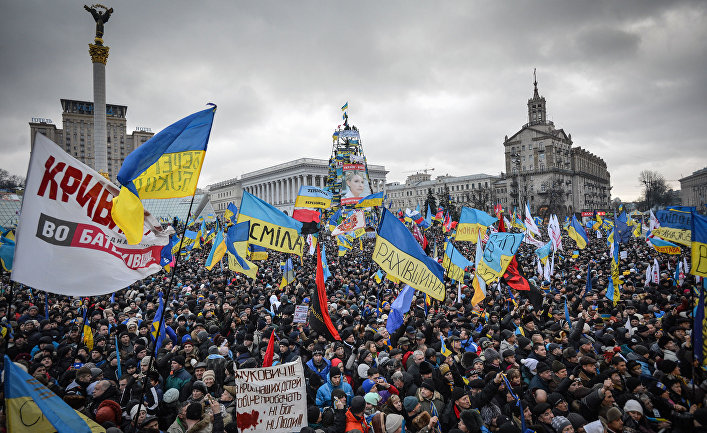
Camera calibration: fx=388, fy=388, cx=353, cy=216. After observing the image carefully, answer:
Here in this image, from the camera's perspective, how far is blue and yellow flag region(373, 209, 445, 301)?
608 centimetres

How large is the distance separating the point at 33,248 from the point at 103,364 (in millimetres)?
3440

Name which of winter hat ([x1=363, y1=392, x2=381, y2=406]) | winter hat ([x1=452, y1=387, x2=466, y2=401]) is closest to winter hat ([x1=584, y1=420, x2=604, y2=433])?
winter hat ([x1=452, y1=387, x2=466, y2=401])

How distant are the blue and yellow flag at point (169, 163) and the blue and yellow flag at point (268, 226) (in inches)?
126

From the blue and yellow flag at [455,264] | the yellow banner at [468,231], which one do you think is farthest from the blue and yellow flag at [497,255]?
the yellow banner at [468,231]

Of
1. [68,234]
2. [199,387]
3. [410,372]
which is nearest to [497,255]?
[410,372]

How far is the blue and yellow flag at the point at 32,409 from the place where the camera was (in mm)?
2768

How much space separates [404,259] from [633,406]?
325 centimetres

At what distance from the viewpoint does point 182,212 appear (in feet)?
213

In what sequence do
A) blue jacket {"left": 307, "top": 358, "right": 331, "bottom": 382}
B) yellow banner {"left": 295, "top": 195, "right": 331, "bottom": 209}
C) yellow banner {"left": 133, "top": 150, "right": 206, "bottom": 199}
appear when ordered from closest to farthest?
yellow banner {"left": 133, "top": 150, "right": 206, "bottom": 199}
blue jacket {"left": 307, "top": 358, "right": 331, "bottom": 382}
yellow banner {"left": 295, "top": 195, "right": 331, "bottom": 209}

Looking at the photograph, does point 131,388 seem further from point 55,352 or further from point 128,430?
point 55,352

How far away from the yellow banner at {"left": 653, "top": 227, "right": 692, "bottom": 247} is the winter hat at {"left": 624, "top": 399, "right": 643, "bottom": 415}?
7.15m

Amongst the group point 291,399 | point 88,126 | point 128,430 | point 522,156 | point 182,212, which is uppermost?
point 88,126

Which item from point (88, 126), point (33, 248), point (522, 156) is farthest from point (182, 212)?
point (33, 248)

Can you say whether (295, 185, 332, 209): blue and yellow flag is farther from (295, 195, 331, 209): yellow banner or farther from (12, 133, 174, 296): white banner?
(12, 133, 174, 296): white banner
